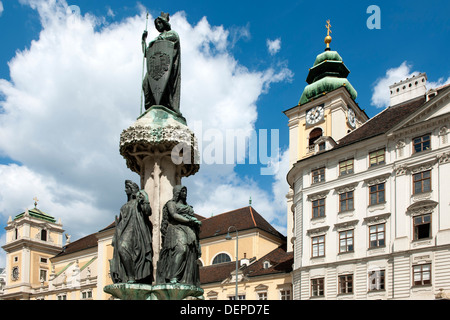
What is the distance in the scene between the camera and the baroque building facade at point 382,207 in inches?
1266

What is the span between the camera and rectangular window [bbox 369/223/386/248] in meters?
34.6

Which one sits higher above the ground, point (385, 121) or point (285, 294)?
point (385, 121)

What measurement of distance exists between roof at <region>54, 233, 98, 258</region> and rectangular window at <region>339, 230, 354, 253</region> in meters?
47.8

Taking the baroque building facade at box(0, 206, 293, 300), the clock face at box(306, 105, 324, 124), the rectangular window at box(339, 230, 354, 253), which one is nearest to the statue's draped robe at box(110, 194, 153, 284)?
the baroque building facade at box(0, 206, 293, 300)

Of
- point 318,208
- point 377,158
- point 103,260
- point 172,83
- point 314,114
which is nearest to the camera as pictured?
point 172,83

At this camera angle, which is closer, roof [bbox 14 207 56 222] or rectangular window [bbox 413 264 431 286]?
rectangular window [bbox 413 264 431 286]

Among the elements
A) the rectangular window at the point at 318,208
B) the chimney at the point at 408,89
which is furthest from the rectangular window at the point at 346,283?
the chimney at the point at 408,89

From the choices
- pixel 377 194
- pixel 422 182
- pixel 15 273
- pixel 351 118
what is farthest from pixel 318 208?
pixel 15 273

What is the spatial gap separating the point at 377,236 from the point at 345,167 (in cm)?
588

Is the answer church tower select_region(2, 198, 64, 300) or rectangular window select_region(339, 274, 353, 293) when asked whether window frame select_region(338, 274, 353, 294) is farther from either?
church tower select_region(2, 198, 64, 300)

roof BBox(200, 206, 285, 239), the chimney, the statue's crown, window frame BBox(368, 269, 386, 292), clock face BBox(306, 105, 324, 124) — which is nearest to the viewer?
the statue's crown

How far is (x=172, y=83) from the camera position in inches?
380

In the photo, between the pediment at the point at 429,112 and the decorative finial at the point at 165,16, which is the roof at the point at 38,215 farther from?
the decorative finial at the point at 165,16

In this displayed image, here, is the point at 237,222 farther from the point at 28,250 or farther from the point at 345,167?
the point at 28,250
